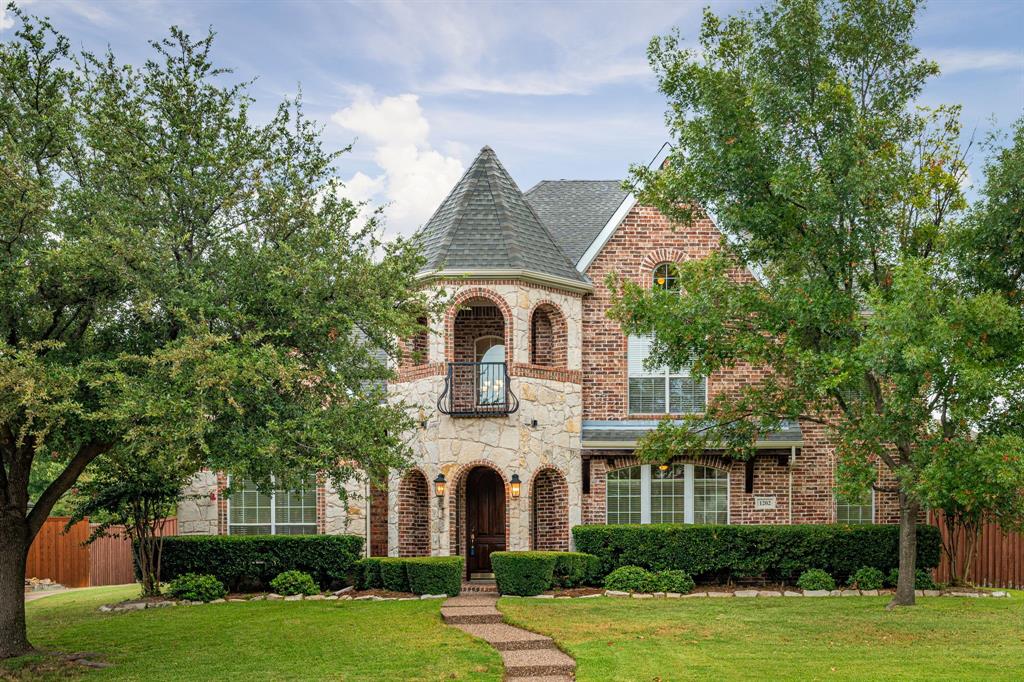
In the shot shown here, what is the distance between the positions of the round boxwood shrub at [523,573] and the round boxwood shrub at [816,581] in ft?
17.4

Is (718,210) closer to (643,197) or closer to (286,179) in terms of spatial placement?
(643,197)

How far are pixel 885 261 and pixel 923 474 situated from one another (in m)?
4.66

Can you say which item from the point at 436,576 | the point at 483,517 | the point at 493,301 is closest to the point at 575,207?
the point at 493,301

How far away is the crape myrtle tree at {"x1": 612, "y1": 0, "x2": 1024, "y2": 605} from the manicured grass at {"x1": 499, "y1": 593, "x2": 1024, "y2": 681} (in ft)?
5.84

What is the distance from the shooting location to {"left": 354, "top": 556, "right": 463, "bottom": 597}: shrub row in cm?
1961

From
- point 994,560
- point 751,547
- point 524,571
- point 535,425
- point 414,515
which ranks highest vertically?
point 535,425

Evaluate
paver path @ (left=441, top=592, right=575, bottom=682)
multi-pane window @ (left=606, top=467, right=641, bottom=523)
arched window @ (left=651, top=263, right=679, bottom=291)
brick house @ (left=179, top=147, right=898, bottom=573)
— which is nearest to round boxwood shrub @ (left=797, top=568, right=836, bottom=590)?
brick house @ (left=179, top=147, right=898, bottom=573)

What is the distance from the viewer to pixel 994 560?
894 inches

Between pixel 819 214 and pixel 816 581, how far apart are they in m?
8.29

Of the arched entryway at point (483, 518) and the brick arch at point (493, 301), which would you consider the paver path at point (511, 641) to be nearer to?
the arched entryway at point (483, 518)

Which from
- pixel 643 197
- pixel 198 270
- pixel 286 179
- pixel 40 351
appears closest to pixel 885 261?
pixel 643 197

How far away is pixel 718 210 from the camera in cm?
1769

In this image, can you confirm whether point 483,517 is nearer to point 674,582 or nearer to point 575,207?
point 674,582

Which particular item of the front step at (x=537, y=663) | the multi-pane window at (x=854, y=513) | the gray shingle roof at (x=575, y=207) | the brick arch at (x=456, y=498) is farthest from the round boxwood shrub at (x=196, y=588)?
the multi-pane window at (x=854, y=513)
